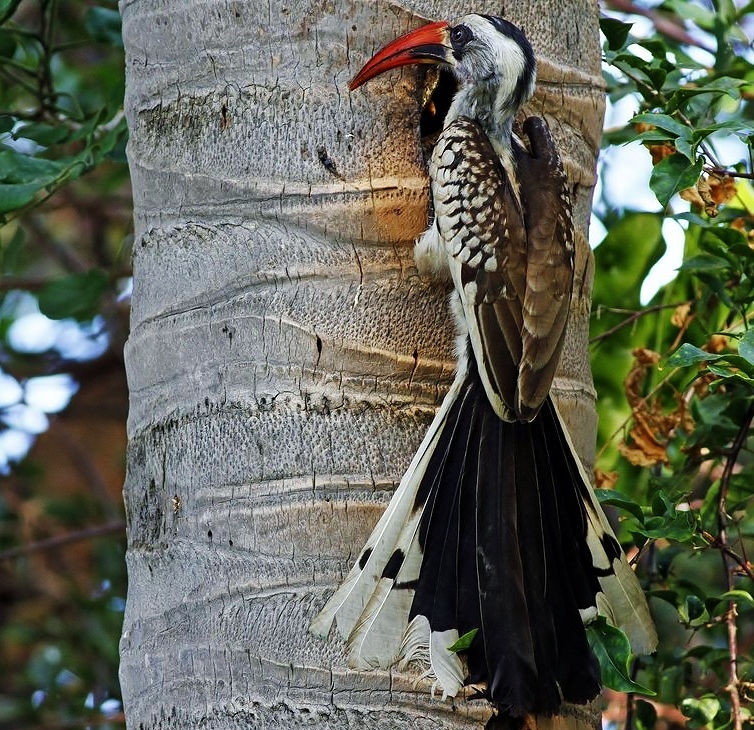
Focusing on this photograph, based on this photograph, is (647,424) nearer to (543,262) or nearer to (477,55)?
(543,262)

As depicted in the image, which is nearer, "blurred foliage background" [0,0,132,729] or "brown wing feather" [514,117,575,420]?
"brown wing feather" [514,117,575,420]

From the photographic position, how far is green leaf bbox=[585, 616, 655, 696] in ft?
5.64

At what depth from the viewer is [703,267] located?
220cm

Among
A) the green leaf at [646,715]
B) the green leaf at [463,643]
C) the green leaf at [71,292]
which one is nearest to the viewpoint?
the green leaf at [463,643]

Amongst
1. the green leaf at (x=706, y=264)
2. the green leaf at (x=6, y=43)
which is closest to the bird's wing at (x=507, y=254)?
the green leaf at (x=706, y=264)

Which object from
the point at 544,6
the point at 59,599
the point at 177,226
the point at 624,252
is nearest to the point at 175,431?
the point at 177,226

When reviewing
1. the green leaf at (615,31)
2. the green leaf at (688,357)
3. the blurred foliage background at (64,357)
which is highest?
the green leaf at (615,31)

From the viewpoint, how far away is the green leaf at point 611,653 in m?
1.72

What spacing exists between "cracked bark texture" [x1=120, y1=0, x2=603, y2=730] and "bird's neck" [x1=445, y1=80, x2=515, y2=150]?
0.57 feet

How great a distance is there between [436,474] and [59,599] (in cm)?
299

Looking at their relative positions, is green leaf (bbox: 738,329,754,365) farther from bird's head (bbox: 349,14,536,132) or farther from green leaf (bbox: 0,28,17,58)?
green leaf (bbox: 0,28,17,58)

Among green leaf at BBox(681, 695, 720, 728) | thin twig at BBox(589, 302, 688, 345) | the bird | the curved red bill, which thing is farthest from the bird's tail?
thin twig at BBox(589, 302, 688, 345)

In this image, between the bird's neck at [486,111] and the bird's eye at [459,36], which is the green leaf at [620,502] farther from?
the bird's eye at [459,36]

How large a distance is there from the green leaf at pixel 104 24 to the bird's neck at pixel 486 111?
36.7 inches
